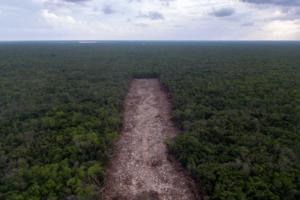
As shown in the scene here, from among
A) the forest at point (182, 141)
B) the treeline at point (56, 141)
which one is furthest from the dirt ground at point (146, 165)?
the treeline at point (56, 141)

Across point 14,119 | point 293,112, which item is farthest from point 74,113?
point 293,112

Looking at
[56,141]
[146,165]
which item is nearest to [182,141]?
[146,165]

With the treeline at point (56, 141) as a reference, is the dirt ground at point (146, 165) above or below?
below

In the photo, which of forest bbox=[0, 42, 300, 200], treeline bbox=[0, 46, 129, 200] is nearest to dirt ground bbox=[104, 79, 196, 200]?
forest bbox=[0, 42, 300, 200]

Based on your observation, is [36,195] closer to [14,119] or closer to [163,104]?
[14,119]

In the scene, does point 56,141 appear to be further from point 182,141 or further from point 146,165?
point 182,141

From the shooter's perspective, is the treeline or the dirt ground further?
the dirt ground

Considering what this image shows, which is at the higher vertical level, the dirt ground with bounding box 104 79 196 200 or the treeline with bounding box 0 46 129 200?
the treeline with bounding box 0 46 129 200

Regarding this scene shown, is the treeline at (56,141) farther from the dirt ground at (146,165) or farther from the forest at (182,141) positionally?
the dirt ground at (146,165)

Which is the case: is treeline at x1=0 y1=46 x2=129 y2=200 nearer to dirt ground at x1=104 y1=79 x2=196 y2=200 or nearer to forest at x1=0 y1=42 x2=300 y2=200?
forest at x1=0 y1=42 x2=300 y2=200

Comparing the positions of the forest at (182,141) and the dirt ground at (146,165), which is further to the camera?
the dirt ground at (146,165)
